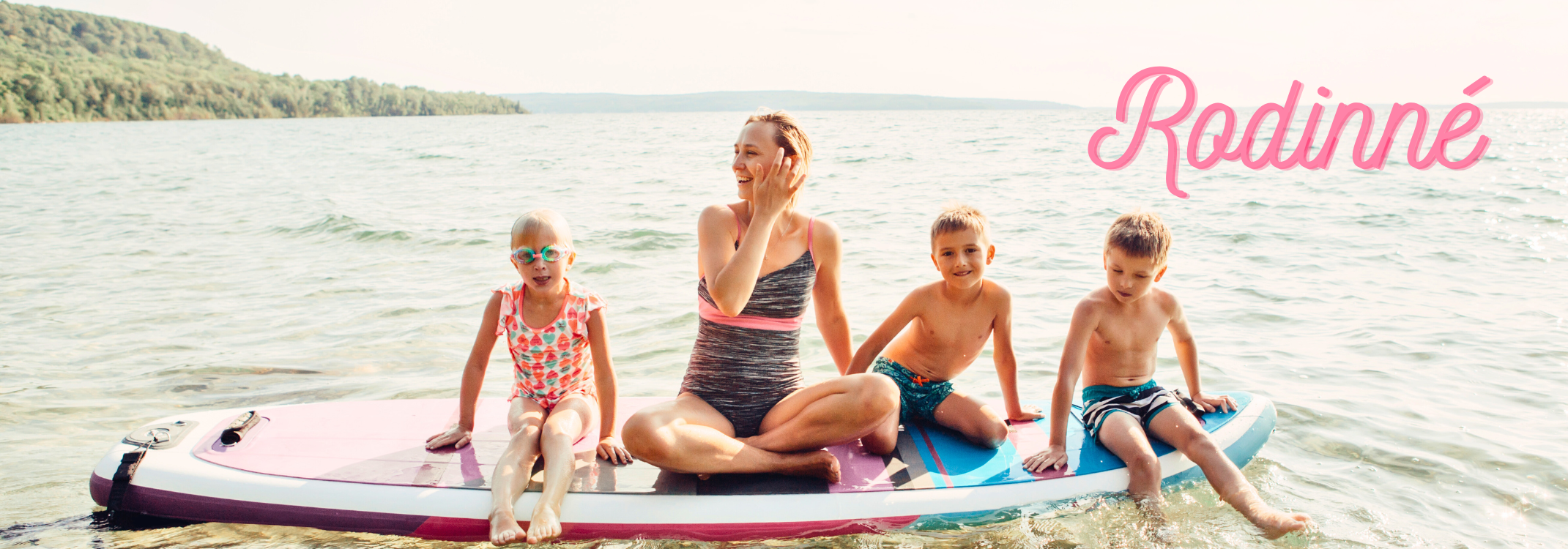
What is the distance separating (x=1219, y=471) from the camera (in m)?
3.23

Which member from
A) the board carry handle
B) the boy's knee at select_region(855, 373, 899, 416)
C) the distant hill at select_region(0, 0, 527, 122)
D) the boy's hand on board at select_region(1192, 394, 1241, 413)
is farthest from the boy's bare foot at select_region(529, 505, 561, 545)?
the distant hill at select_region(0, 0, 527, 122)

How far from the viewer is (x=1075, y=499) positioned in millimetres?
3195

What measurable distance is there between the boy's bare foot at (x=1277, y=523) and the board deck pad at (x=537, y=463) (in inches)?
16.7

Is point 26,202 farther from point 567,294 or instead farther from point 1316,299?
point 1316,299

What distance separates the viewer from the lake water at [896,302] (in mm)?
3701

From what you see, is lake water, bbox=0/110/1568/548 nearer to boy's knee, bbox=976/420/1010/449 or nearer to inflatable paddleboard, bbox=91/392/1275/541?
inflatable paddleboard, bbox=91/392/1275/541

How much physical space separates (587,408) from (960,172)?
1850 cm

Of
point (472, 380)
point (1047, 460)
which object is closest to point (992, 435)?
point (1047, 460)

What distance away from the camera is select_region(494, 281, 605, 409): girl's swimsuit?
3.37 m

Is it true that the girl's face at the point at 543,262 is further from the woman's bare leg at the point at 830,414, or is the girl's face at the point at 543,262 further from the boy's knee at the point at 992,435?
the boy's knee at the point at 992,435

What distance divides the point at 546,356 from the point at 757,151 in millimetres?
1177

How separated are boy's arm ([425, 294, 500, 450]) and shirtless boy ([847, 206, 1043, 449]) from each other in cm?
142

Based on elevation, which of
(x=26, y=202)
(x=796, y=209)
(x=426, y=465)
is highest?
(x=796, y=209)

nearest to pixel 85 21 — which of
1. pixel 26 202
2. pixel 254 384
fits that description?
pixel 26 202
